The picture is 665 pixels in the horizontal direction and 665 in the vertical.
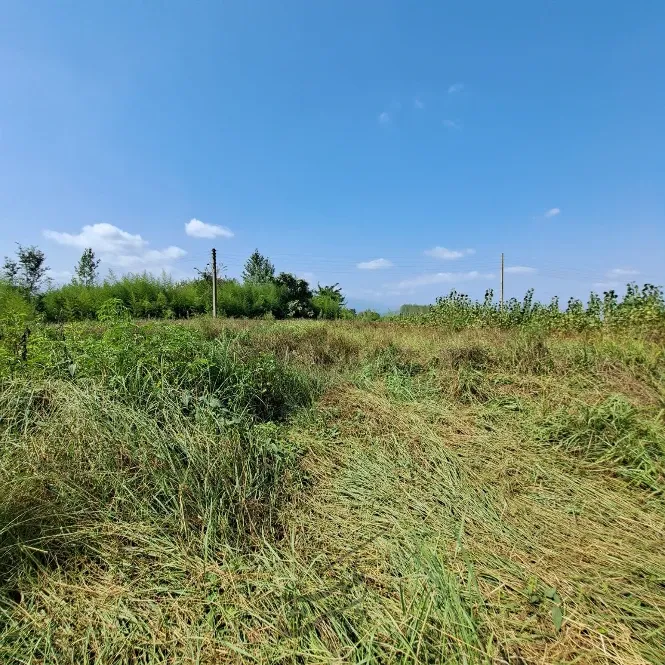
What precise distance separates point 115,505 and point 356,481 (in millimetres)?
1563

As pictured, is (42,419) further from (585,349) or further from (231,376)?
(585,349)

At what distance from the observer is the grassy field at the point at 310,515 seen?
4.65 ft

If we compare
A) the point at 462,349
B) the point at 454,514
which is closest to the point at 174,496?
the point at 454,514

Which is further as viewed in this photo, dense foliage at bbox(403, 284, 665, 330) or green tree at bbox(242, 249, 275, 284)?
green tree at bbox(242, 249, 275, 284)

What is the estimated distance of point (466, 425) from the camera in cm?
328

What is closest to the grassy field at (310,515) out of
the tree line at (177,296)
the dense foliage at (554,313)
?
the dense foliage at (554,313)

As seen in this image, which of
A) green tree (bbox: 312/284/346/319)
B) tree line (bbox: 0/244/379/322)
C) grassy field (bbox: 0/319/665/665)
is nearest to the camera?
grassy field (bbox: 0/319/665/665)

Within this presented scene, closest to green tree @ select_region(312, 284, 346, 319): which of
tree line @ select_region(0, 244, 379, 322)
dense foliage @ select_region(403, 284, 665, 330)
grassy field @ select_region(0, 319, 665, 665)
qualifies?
tree line @ select_region(0, 244, 379, 322)

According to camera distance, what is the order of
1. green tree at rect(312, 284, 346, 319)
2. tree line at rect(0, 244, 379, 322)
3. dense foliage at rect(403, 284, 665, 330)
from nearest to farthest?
dense foliage at rect(403, 284, 665, 330) → tree line at rect(0, 244, 379, 322) → green tree at rect(312, 284, 346, 319)

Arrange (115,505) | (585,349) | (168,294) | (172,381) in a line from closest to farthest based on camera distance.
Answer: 1. (115,505)
2. (172,381)
3. (585,349)
4. (168,294)

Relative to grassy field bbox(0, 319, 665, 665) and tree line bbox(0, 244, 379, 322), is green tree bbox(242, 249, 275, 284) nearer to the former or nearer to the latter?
tree line bbox(0, 244, 379, 322)

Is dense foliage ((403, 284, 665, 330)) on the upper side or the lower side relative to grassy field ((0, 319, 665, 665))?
upper

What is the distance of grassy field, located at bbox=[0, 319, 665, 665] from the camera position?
1.42 m

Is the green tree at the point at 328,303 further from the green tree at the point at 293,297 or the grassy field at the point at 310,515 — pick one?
the grassy field at the point at 310,515
